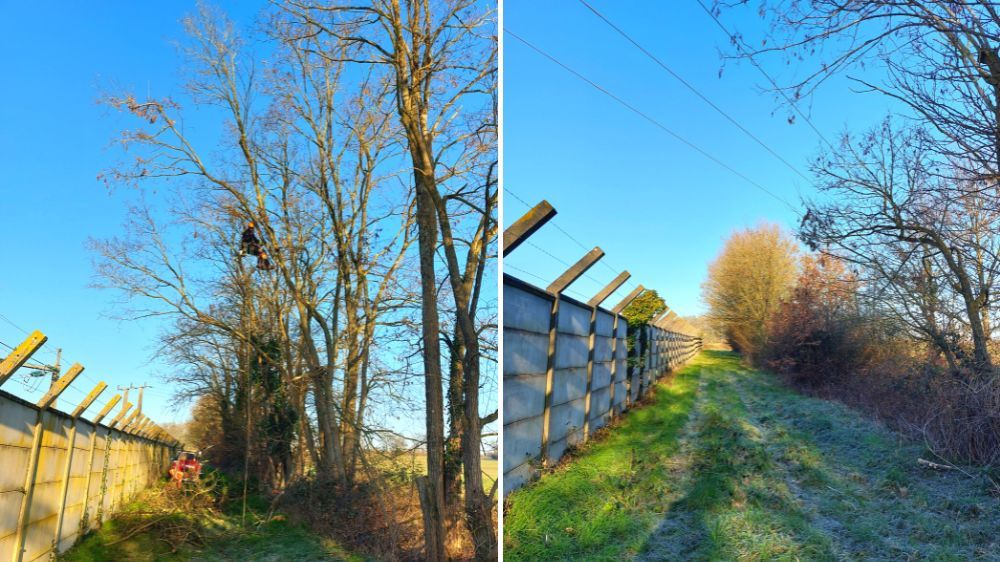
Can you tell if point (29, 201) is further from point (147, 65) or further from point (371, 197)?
point (371, 197)

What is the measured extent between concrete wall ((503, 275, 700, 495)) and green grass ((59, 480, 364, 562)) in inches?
37.8

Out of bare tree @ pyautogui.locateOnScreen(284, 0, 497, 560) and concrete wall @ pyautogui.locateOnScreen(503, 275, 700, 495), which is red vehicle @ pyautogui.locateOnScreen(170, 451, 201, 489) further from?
concrete wall @ pyautogui.locateOnScreen(503, 275, 700, 495)

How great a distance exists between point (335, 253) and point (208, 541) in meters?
1.19

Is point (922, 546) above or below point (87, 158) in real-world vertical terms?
below

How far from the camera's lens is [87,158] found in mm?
2094

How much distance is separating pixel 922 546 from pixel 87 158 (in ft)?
10.4

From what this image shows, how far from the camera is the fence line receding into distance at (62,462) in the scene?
65.9 inches

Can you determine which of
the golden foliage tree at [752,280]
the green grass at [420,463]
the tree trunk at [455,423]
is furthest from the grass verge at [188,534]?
the golden foliage tree at [752,280]

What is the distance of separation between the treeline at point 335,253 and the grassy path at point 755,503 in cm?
50

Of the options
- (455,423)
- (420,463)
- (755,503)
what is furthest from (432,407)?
(755,503)

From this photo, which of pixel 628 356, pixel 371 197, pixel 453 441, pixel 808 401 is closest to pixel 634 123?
pixel 371 197

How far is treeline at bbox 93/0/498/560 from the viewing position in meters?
2.26

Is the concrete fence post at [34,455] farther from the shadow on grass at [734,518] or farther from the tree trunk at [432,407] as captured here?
the shadow on grass at [734,518]

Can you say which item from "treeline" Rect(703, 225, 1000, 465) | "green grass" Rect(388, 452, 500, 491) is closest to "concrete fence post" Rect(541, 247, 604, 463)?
"green grass" Rect(388, 452, 500, 491)
